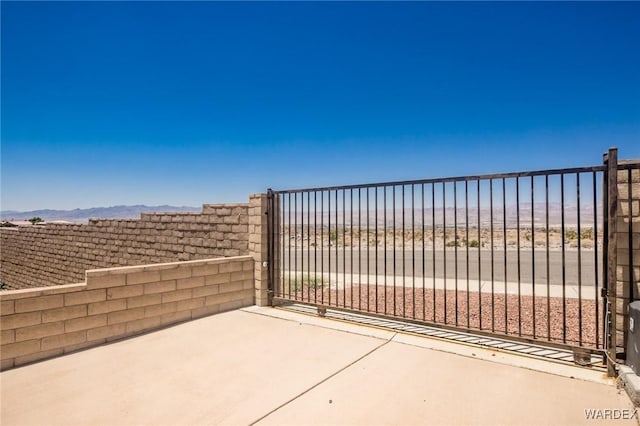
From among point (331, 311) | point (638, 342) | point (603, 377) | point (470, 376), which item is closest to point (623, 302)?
point (638, 342)

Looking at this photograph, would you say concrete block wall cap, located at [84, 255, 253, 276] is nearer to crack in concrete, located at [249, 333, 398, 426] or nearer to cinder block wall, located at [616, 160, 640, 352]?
crack in concrete, located at [249, 333, 398, 426]

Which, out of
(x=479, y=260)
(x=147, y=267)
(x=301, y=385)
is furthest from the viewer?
(x=147, y=267)

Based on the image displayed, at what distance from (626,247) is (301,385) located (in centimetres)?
336

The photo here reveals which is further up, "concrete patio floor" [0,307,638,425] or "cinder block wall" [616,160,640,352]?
"cinder block wall" [616,160,640,352]

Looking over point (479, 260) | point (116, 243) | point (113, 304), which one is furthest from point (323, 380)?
point (116, 243)

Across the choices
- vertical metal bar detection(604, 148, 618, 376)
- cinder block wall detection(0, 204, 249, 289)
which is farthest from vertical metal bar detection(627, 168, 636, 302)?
cinder block wall detection(0, 204, 249, 289)

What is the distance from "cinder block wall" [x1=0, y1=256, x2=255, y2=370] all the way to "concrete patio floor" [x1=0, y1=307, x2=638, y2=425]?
24cm

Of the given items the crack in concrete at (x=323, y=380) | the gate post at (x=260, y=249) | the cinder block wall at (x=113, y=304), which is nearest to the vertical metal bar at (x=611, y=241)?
the crack in concrete at (x=323, y=380)

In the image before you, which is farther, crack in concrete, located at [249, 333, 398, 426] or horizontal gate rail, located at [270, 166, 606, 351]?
horizontal gate rail, located at [270, 166, 606, 351]

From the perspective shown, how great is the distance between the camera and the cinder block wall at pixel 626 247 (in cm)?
348

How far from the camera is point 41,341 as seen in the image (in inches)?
163

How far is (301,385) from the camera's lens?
346 cm

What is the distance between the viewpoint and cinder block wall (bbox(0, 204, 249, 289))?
7371mm

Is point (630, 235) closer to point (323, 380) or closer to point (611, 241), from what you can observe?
point (611, 241)
